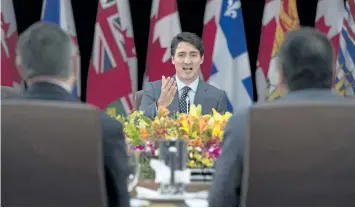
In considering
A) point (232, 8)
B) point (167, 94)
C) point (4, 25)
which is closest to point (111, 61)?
point (4, 25)

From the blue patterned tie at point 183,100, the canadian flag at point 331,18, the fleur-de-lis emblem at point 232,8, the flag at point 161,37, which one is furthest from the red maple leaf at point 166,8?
the blue patterned tie at point 183,100

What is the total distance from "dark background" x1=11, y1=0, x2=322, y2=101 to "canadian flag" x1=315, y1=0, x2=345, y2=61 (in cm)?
23

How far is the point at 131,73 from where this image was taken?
553 centimetres

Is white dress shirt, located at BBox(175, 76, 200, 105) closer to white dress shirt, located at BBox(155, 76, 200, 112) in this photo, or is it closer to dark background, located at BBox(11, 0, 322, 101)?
white dress shirt, located at BBox(155, 76, 200, 112)

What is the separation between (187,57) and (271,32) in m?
1.63

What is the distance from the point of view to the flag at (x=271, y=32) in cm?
535

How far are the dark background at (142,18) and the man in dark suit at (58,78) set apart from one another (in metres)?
3.83

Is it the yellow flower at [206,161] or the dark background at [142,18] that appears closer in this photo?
the yellow flower at [206,161]

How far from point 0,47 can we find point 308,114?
4.01 m

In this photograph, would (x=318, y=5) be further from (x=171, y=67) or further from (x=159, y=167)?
(x=159, y=167)

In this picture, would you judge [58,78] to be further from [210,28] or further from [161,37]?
[210,28]

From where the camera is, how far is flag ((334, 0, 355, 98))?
5367mm

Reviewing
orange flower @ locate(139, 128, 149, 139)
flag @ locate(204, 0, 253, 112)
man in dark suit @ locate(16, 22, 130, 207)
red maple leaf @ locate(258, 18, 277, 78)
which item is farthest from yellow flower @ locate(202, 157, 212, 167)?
red maple leaf @ locate(258, 18, 277, 78)

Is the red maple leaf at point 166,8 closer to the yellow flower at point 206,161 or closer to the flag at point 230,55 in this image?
the flag at point 230,55
